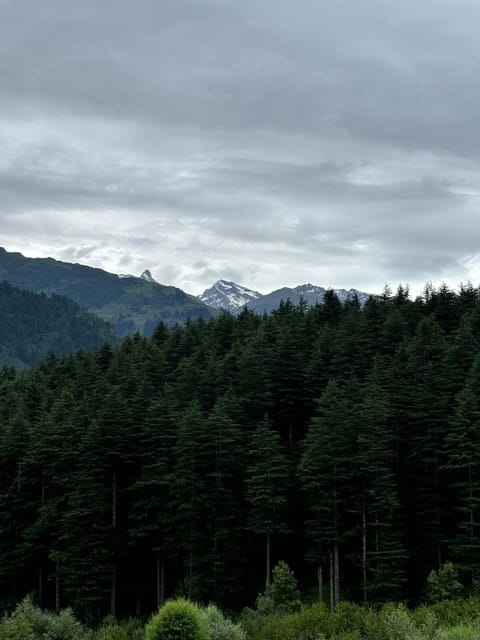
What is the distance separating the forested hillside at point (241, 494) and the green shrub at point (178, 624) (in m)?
25.7

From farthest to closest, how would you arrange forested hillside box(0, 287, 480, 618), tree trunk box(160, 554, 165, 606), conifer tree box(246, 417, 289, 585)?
tree trunk box(160, 554, 165, 606)
conifer tree box(246, 417, 289, 585)
forested hillside box(0, 287, 480, 618)

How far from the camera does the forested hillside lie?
52.2 meters

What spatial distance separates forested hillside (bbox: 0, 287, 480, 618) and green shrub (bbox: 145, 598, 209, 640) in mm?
25675

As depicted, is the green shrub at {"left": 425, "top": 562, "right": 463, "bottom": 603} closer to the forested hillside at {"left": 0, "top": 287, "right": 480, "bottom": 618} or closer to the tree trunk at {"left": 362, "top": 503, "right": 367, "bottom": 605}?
the forested hillside at {"left": 0, "top": 287, "right": 480, "bottom": 618}

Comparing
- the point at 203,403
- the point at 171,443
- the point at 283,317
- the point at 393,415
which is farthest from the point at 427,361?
the point at 283,317

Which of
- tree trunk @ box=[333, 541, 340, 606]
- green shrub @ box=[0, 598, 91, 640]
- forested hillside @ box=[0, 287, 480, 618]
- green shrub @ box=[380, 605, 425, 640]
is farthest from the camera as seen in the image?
forested hillside @ box=[0, 287, 480, 618]

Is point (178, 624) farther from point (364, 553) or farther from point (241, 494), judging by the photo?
point (241, 494)

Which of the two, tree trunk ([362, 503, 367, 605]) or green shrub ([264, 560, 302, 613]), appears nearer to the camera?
green shrub ([264, 560, 302, 613])

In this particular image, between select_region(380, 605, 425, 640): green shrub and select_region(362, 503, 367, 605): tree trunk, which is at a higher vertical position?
select_region(380, 605, 425, 640): green shrub

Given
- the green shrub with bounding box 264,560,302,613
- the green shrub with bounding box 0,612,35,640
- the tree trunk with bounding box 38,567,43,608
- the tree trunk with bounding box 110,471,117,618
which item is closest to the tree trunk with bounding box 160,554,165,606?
the tree trunk with bounding box 110,471,117,618

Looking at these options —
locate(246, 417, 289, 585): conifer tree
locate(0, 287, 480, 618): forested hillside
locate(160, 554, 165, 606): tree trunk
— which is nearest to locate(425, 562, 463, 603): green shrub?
locate(0, 287, 480, 618): forested hillside

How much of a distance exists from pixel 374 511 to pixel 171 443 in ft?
67.6

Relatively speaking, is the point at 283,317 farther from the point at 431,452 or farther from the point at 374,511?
the point at 374,511

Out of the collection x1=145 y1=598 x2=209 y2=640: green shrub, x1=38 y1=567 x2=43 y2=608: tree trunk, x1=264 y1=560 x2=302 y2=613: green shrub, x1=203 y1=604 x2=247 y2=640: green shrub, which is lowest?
x1=38 y1=567 x2=43 y2=608: tree trunk
